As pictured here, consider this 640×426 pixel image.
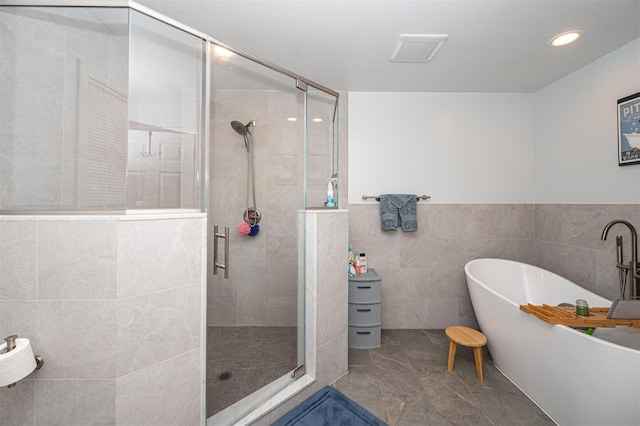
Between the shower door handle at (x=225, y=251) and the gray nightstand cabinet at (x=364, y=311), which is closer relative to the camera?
the shower door handle at (x=225, y=251)

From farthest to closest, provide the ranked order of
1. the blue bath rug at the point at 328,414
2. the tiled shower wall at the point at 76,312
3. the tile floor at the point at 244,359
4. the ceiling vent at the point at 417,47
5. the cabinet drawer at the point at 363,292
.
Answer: the cabinet drawer at the point at 363,292 → the ceiling vent at the point at 417,47 → the blue bath rug at the point at 328,414 → the tile floor at the point at 244,359 → the tiled shower wall at the point at 76,312

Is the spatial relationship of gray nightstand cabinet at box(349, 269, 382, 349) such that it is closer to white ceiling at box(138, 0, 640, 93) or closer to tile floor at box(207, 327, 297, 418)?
tile floor at box(207, 327, 297, 418)

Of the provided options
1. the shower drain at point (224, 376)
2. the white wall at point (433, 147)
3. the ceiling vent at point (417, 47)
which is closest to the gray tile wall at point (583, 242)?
the white wall at point (433, 147)

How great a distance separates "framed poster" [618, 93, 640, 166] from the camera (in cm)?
182

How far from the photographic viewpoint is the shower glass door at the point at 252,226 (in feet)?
4.66

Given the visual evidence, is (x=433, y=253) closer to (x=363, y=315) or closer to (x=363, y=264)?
(x=363, y=264)

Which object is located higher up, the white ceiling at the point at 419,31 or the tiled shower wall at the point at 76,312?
the white ceiling at the point at 419,31

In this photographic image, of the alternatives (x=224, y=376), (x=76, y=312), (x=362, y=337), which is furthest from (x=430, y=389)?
(x=76, y=312)

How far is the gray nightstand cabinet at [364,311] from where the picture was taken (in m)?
2.32

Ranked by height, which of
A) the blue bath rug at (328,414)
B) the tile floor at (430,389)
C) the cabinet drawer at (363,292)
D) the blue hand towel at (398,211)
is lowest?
the tile floor at (430,389)

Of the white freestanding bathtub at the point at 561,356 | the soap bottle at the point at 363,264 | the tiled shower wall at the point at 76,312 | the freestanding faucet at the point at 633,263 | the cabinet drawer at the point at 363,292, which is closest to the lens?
the tiled shower wall at the point at 76,312

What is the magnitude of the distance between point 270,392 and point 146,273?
42.5 inches

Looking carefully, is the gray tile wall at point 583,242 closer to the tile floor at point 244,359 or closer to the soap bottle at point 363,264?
the soap bottle at point 363,264

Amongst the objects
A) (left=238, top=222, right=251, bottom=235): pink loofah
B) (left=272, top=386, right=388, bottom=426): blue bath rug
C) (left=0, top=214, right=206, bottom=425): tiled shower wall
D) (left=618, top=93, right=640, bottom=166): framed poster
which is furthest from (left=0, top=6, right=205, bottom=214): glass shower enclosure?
(left=618, top=93, right=640, bottom=166): framed poster
